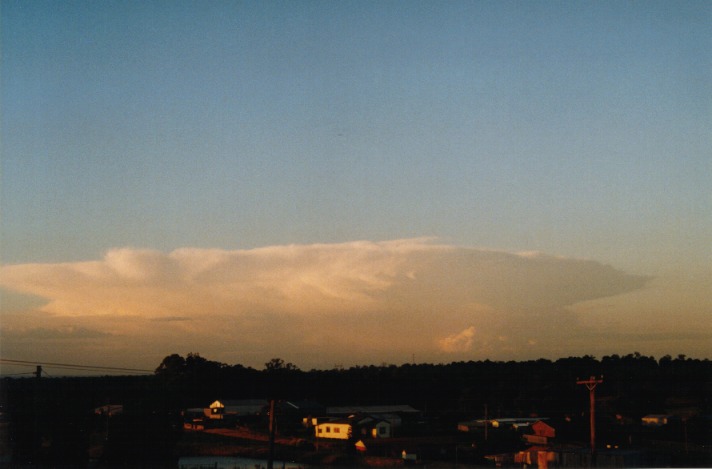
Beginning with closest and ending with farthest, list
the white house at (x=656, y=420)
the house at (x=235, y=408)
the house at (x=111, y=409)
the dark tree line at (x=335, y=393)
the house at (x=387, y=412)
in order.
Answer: the dark tree line at (x=335, y=393), the house at (x=111, y=409), the house at (x=235, y=408), the white house at (x=656, y=420), the house at (x=387, y=412)

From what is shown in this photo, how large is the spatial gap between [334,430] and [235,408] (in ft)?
10.5

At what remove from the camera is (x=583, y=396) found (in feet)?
81.9

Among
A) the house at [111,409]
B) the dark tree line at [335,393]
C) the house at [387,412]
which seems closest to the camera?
the dark tree line at [335,393]

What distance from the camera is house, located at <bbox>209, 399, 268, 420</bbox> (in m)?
21.3

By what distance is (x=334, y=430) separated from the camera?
21.7 meters

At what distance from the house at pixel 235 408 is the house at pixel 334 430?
210 centimetres

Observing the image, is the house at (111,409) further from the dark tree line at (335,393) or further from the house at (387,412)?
the house at (387,412)

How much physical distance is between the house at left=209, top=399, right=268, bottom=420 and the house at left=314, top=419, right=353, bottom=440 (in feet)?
6.89

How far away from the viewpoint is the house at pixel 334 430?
21.3 meters

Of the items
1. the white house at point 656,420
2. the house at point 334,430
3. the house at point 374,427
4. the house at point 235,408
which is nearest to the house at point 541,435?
the house at point 374,427

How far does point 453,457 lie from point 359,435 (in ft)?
18.4

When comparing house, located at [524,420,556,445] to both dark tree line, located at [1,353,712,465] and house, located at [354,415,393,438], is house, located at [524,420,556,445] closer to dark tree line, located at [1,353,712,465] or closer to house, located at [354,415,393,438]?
dark tree line, located at [1,353,712,465]

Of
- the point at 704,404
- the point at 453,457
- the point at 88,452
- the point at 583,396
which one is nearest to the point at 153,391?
the point at 88,452

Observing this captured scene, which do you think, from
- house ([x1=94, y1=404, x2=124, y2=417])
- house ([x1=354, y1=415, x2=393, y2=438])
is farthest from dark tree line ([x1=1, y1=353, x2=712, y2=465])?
house ([x1=354, y1=415, x2=393, y2=438])
